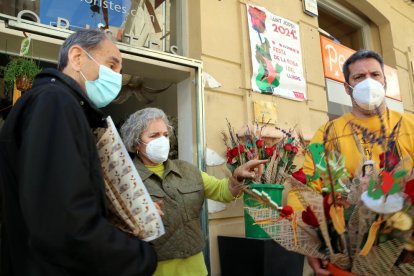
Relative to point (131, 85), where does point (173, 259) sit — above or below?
below

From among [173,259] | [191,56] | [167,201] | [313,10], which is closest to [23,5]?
[191,56]

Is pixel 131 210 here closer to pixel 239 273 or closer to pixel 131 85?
pixel 239 273

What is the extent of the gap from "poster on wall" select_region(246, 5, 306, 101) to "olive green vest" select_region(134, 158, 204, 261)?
175 centimetres

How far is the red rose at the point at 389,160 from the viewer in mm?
1076

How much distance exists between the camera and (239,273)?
278 cm

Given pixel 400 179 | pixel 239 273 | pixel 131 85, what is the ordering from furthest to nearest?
1. pixel 131 85
2. pixel 239 273
3. pixel 400 179

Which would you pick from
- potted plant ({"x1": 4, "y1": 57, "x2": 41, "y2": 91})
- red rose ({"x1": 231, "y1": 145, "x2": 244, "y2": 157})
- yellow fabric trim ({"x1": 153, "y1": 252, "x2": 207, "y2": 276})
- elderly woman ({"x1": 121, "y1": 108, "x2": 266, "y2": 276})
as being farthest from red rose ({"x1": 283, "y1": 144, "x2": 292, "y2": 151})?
potted plant ({"x1": 4, "y1": 57, "x2": 41, "y2": 91})

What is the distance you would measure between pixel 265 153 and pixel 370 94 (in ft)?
3.96

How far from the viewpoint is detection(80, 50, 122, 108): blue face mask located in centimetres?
150

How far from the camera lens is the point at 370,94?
183cm

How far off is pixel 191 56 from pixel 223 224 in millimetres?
1596

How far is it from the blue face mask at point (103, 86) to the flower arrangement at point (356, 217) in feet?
2.57

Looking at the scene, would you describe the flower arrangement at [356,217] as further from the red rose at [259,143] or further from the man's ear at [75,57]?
the red rose at [259,143]

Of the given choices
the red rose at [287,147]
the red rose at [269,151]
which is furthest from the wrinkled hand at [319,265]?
the red rose at [287,147]
